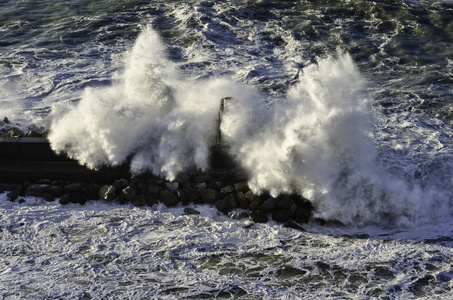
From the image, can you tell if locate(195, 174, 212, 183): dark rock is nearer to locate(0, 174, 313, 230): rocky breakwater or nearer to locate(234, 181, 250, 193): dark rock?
locate(0, 174, 313, 230): rocky breakwater

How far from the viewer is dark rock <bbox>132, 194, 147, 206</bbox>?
8633mm

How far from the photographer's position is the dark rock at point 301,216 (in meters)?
8.23

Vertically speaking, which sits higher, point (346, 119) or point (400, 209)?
point (346, 119)

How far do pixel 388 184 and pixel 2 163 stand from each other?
275 inches

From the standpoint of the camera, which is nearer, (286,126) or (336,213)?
(336,213)

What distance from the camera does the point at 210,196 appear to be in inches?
338

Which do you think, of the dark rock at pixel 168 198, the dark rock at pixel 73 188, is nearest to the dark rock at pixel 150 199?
the dark rock at pixel 168 198

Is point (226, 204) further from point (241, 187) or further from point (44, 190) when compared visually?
point (44, 190)

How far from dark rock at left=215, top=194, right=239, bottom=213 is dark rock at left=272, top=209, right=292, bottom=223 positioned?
26.9 inches

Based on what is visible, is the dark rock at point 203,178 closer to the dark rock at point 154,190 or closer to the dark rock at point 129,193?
the dark rock at point 154,190

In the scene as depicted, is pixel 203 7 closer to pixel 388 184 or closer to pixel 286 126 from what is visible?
pixel 286 126

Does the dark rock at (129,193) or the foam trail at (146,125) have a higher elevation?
the foam trail at (146,125)

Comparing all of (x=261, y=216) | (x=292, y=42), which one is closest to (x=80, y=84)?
(x=292, y=42)

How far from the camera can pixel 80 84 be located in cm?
1345
